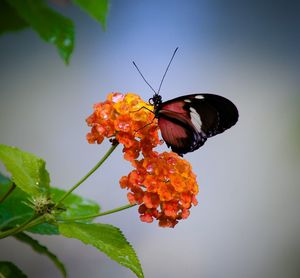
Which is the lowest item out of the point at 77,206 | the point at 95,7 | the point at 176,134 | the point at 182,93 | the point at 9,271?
the point at 9,271

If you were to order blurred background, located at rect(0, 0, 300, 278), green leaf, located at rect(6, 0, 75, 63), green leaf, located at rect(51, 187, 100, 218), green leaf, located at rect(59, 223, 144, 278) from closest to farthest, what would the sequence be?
green leaf, located at rect(6, 0, 75, 63)
green leaf, located at rect(59, 223, 144, 278)
green leaf, located at rect(51, 187, 100, 218)
blurred background, located at rect(0, 0, 300, 278)

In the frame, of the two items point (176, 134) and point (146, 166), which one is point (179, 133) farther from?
point (146, 166)

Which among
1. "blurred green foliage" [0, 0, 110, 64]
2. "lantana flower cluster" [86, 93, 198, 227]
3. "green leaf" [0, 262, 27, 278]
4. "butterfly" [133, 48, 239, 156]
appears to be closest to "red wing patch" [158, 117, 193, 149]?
"butterfly" [133, 48, 239, 156]

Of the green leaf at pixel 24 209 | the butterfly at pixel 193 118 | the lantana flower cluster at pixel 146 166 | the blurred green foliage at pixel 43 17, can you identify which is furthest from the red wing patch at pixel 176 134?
the blurred green foliage at pixel 43 17

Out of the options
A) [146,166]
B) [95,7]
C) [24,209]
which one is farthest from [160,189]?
[95,7]

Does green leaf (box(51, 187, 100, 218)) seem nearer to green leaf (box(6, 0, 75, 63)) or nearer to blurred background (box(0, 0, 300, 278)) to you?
blurred background (box(0, 0, 300, 278))

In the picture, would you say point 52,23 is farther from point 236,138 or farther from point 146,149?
point 236,138
